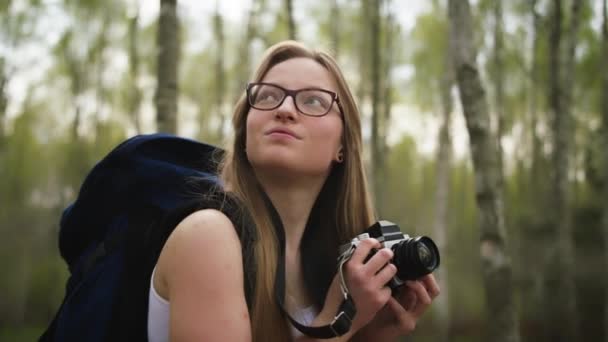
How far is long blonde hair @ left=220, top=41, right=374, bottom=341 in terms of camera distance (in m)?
1.58

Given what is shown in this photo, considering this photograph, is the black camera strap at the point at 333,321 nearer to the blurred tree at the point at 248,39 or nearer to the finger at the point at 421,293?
the finger at the point at 421,293

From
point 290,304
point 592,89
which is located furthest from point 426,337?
point 290,304

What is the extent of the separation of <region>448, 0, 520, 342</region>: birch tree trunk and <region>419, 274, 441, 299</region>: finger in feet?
7.04

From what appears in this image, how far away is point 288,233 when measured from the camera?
6.53 feet

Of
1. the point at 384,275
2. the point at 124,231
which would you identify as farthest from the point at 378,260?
the point at 124,231

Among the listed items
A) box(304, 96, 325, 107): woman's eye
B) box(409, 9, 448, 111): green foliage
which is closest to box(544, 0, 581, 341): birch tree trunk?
box(409, 9, 448, 111): green foliage

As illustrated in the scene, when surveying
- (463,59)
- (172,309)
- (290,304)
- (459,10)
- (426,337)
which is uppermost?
(459,10)

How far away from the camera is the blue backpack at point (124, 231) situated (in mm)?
1491

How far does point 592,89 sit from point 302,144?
1642cm

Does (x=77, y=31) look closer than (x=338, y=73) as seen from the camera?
No

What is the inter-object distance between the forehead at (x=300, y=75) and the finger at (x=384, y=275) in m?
0.72

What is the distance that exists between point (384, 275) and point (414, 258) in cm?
13

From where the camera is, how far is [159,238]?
153 cm

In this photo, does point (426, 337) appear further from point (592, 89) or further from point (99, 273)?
point (99, 273)
